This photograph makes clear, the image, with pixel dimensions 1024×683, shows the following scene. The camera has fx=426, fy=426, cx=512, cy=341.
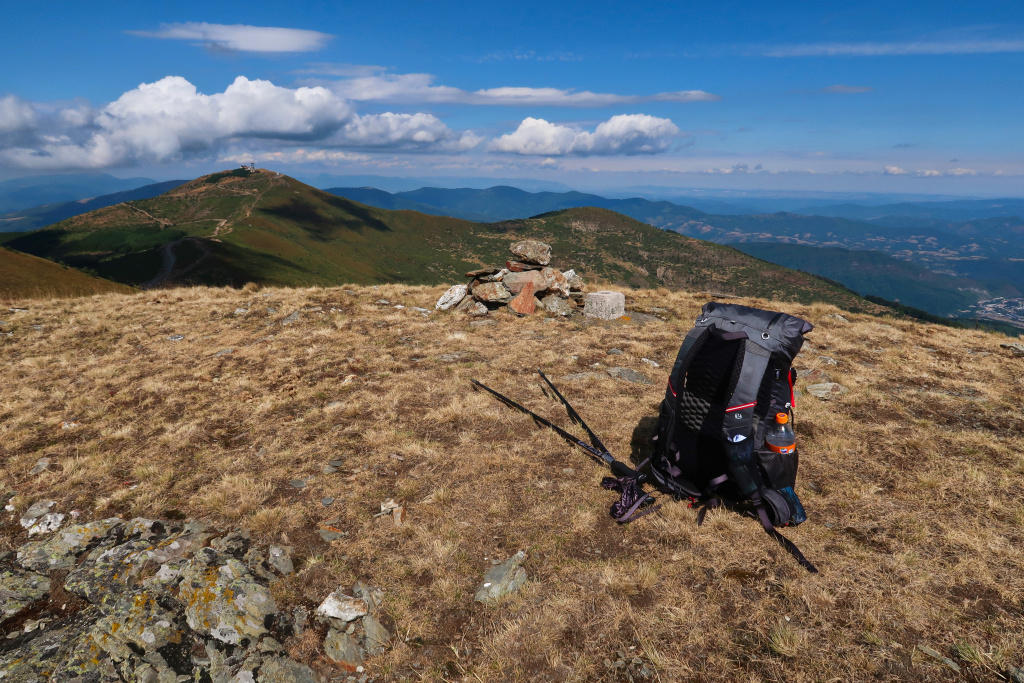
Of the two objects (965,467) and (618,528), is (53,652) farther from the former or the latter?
(965,467)

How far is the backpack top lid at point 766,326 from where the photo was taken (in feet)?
20.6

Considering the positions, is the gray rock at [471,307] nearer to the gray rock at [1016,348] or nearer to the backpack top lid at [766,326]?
the backpack top lid at [766,326]

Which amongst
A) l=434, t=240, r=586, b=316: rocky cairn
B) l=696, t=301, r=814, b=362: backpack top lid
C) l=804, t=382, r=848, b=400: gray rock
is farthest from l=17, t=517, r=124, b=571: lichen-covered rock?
l=804, t=382, r=848, b=400: gray rock

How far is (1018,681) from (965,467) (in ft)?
17.5

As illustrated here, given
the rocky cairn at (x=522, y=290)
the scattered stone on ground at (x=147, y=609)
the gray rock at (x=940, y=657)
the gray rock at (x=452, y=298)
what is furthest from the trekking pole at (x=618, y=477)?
the gray rock at (x=452, y=298)

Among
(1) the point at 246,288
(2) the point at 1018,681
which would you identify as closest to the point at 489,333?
(2) the point at 1018,681

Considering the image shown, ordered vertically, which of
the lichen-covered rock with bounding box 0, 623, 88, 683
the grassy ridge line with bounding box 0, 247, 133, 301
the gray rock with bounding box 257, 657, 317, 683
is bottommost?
the gray rock with bounding box 257, 657, 317, 683

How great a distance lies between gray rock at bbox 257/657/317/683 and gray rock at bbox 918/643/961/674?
6471mm

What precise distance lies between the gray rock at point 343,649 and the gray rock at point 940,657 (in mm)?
6028

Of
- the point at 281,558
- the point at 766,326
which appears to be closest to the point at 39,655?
the point at 281,558

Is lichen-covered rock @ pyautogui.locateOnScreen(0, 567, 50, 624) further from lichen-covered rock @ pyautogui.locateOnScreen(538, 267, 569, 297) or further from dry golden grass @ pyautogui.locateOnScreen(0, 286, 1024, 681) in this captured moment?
lichen-covered rock @ pyautogui.locateOnScreen(538, 267, 569, 297)

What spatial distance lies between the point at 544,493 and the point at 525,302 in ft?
41.6

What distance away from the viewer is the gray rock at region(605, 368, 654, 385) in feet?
40.6

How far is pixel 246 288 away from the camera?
86.5ft
